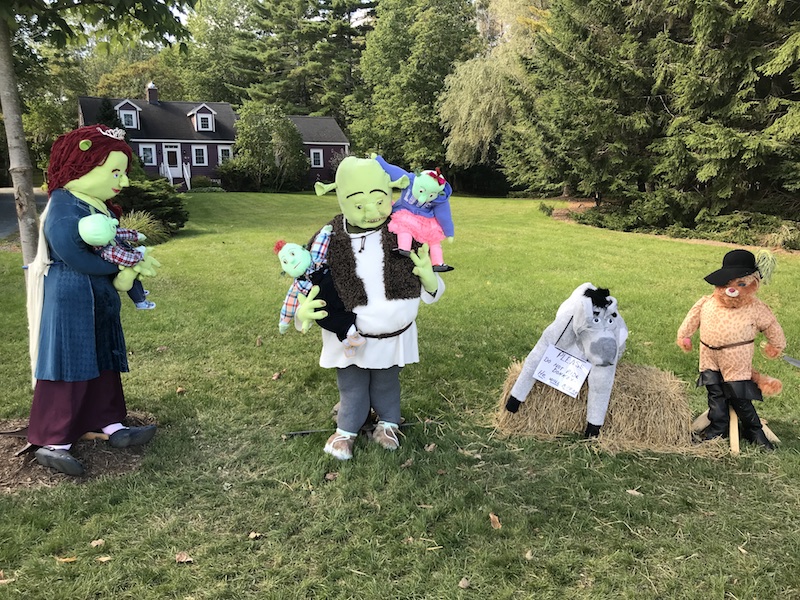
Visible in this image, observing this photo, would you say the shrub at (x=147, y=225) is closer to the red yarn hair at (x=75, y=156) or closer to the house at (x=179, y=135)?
the red yarn hair at (x=75, y=156)

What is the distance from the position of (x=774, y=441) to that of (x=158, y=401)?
4295 millimetres

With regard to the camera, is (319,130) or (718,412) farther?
(319,130)

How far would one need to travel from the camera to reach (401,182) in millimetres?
3264

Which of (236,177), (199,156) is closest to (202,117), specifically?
(199,156)

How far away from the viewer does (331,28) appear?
4178 cm

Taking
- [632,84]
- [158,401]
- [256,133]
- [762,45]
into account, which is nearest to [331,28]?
[256,133]

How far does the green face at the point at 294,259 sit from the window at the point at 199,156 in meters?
32.1

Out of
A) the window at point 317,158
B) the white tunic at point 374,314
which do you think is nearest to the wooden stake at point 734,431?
the white tunic at point 374,314

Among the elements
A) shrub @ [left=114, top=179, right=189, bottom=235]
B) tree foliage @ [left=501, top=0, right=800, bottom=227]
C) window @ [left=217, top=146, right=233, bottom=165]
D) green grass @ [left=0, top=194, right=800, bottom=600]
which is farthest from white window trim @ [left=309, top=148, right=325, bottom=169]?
green grass @ [left=0, top=194, right=800, bottom=600]

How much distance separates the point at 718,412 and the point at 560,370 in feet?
3.44

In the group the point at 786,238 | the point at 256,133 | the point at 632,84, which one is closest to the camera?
the point at 786,238

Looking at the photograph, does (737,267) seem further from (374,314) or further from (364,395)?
(364,395)

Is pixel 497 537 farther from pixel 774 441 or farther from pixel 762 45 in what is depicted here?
pixel 762 45

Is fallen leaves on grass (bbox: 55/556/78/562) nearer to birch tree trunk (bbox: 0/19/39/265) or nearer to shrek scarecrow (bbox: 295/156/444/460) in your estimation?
shrek scarecrow (bbox: 295/156/444/460)
